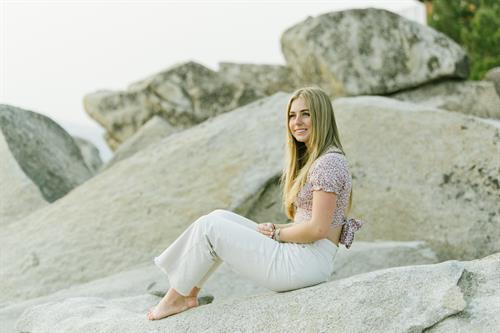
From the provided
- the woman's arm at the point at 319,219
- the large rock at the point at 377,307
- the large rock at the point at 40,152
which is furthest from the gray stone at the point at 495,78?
the woman's arm at the point at 319,219

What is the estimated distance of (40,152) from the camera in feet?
31.7

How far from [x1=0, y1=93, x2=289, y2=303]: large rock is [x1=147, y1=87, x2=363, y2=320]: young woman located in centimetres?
290

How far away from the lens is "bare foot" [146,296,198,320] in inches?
183

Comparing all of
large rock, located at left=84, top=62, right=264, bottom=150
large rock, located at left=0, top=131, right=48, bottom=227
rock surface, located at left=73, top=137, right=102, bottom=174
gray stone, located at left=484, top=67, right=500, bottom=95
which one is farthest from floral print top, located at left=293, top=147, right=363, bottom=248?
rock surface, located at left=73, top=137, right=102, bottom=174

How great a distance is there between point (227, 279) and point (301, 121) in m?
2.59

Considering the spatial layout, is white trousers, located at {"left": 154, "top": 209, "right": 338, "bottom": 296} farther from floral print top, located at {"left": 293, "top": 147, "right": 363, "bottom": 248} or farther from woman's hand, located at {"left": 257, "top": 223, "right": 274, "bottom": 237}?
floral print top, located at {"left": 293, "top": 147, "right": 363, "bottom": 248}

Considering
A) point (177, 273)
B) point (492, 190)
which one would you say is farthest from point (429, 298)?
point (492, 190)

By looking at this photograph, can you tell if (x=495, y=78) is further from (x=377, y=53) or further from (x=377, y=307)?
(x=377, y=307)

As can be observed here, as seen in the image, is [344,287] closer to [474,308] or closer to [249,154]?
[474,308]

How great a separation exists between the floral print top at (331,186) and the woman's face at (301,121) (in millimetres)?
210

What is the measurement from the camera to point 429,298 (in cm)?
401

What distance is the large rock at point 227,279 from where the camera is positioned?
Result: 21.8ft

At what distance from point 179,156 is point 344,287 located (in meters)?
4.25

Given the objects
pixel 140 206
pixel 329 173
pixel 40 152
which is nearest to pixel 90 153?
pixel 40 152
